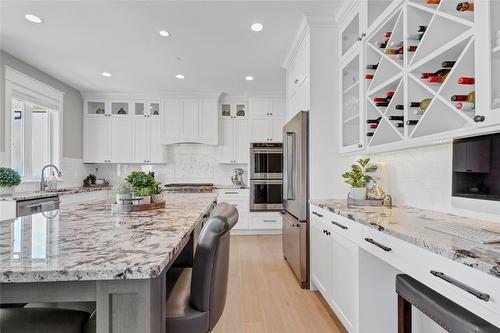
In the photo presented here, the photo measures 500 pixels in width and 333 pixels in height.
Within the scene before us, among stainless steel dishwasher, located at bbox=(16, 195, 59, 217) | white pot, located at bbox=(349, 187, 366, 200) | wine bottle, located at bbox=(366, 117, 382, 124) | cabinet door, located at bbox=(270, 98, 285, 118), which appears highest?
cabinet door, located at bbox=(270, 98, 285, 118)

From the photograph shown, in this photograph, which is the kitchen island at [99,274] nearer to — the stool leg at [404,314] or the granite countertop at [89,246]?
the granite countertop at [89,246]

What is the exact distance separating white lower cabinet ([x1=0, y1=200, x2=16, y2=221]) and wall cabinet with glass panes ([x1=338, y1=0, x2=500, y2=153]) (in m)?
3.44

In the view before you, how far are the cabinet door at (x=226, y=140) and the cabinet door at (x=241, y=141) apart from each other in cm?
8

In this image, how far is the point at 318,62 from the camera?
2.91 metres

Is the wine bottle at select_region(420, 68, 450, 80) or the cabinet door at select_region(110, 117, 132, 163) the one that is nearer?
the wine bottle at select_region(420, 68, 450, 80)

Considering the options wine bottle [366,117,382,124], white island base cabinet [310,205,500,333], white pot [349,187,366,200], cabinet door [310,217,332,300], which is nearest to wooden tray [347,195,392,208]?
white pot [349,187,366,200]

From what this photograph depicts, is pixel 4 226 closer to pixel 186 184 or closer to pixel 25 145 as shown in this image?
pixel 25 145

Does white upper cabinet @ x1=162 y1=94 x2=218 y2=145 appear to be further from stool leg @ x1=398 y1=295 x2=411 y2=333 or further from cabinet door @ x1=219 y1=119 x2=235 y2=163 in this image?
stool leg @ x1=398 y1=295 x2=411 y2=333

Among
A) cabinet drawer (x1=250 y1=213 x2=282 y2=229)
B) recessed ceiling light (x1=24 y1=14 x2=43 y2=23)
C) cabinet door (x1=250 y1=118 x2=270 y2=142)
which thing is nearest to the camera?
recessed ceiling light (x1=24 y1=14 x2=43 y2=23)

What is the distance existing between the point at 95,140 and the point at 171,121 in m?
1.51

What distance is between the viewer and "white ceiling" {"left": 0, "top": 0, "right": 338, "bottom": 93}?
265cm

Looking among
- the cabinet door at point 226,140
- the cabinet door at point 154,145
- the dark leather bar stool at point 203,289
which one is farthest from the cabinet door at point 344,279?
the cabinet door at point 154,145

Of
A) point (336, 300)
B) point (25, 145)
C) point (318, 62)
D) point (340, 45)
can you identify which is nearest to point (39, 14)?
point (25, 145)

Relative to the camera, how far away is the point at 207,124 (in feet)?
18.0
